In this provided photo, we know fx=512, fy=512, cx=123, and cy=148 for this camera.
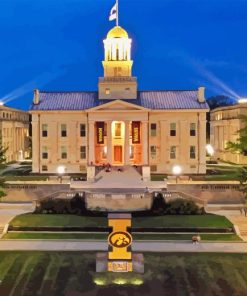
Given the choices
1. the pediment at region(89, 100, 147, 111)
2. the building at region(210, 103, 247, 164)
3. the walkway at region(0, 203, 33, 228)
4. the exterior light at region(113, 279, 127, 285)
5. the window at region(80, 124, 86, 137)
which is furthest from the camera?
the building at region(210, 103, 247, 164)

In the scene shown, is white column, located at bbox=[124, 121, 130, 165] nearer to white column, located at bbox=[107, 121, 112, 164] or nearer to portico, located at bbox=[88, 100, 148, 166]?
portico, located at bbox=[88, 100, 148, 166]

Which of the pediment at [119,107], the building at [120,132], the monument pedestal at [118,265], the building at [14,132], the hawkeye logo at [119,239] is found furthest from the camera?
the building at [14,132]

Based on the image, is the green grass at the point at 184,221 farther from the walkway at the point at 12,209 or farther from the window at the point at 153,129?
the window at the point at 153,129

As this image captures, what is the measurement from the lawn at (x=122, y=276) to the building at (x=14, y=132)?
48.1 meters

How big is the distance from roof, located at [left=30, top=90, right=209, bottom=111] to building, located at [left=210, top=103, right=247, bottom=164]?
1080cm

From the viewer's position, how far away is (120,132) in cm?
7181

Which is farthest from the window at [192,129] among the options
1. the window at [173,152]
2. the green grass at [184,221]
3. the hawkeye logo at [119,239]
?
the hawkeye logo at [119,239]

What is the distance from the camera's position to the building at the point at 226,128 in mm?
80938

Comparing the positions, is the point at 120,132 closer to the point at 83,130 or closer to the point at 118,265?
the point at 83,130

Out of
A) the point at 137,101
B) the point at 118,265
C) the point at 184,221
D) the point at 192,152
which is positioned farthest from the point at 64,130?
the point at 118,265

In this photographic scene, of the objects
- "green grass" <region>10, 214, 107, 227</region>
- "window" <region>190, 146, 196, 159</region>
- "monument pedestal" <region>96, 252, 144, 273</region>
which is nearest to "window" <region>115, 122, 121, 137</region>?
"window" <region>190, 146, 196, 159</region>

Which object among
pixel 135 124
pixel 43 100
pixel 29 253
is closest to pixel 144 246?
pixel 29 253

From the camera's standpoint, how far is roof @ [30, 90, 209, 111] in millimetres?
69688

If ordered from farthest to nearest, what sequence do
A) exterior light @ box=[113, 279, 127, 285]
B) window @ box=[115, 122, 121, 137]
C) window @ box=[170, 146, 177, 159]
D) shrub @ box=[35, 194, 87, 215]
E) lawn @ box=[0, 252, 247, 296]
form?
window @ box=[115, 122, 121, 137]
window @ box=[170, 146, 177, 159]
shrub @ box=[35, 194, 87, 215]
exterior light @ box=[113, 279, 127, 285]
lawn @ box=[0, 252, 247, 296]
